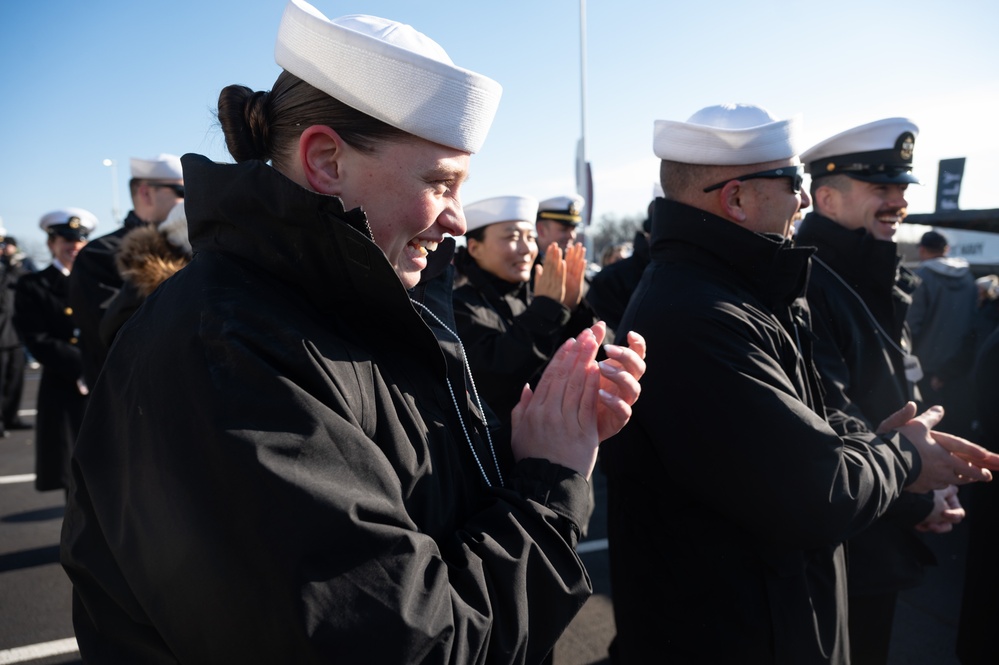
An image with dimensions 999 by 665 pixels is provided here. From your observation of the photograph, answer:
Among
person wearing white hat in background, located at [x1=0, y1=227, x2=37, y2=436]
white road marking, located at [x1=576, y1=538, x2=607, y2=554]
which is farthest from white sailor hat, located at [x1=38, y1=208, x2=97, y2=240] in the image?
white road marking, located at [x1=576, y1=538, x2=607, y2=554]

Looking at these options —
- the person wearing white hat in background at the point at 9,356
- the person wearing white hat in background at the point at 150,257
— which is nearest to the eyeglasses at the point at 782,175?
the person wearing white hat in background at the point at 150,257

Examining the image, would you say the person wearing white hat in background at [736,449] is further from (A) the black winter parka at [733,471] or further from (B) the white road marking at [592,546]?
(B) the white road marking at [592,546]

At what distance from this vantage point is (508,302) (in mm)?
4277

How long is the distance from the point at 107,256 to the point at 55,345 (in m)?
2.15

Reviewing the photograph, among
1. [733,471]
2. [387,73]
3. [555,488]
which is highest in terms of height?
[387,73]

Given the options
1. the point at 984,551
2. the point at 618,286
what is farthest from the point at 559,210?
the point at 984,551

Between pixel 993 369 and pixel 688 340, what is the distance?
1531 millimetres

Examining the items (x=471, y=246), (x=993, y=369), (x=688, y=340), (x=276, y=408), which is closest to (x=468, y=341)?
(x=471, y=246)

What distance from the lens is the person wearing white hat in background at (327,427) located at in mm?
928

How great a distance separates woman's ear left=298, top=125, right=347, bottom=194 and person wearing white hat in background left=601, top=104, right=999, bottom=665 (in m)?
1.11

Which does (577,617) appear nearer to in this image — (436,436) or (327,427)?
(436,436)

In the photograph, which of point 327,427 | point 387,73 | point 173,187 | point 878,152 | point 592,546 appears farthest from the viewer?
point 592,546

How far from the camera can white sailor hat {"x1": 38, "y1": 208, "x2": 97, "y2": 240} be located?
662cm

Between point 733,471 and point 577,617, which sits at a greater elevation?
point 733,471
